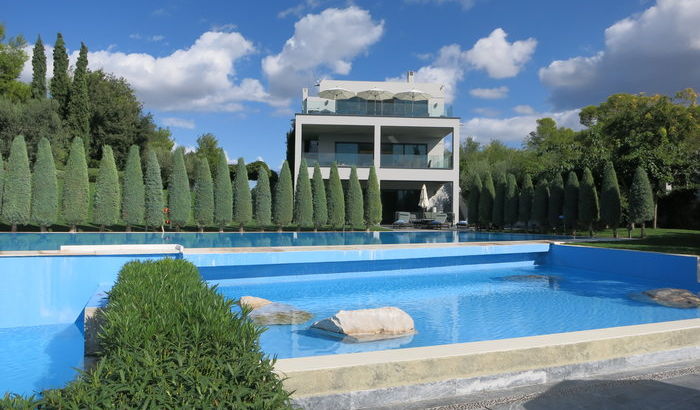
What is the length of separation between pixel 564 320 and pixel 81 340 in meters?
7.22

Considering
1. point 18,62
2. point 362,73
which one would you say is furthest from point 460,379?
point 18,62

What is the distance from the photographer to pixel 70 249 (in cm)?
931

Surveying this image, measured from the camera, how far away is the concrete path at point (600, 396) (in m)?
3.36

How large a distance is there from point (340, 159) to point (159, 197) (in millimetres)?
10106

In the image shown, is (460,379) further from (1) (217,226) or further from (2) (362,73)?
(2) (362,73)

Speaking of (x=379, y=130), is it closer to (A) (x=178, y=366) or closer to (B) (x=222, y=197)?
(B) (x=222, y=197)

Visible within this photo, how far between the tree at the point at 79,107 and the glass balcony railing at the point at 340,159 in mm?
15621

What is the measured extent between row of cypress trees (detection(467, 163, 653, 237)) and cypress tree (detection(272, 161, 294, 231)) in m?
9.76

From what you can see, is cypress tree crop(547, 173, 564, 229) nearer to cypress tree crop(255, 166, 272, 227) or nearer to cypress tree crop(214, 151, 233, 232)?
cypress tree crop(255, 166, 272, 227)

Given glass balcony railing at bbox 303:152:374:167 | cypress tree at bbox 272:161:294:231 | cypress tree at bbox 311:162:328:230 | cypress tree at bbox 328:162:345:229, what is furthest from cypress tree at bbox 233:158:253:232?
glass balcony railing at bbox 303:152:374:167

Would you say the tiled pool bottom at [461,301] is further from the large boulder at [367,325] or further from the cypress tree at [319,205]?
the cypress tree at [319,205]

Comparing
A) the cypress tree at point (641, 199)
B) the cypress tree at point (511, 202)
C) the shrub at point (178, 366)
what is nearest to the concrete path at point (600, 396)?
the shrub at point (178, 366)

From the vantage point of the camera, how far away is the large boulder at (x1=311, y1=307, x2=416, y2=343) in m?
6.61

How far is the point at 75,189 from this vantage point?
20609 millimetres
